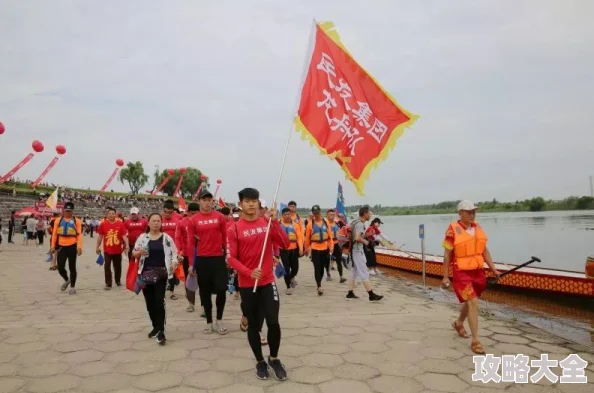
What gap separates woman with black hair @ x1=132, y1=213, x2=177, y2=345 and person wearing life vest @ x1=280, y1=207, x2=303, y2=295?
353 centimetres

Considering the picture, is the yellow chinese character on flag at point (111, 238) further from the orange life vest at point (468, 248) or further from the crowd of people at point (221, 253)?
the orange life vest at point (468, 248)

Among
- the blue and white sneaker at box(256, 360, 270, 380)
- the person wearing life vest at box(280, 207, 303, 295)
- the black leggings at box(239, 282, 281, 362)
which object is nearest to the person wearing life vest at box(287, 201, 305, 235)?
the person wearing life vest at box(280, 207, 303, 295)

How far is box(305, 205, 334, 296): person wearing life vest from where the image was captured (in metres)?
8.30

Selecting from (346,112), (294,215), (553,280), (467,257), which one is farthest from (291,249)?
(553,280)

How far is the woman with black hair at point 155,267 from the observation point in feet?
15.7

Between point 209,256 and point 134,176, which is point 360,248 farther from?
point 134,176

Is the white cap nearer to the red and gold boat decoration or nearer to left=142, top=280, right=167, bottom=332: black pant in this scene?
left=142, top=280, right=167, bottom=332: black pant

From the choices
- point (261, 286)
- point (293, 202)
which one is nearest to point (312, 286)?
point (293, 202)

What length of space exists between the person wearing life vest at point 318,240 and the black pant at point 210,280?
3.19m

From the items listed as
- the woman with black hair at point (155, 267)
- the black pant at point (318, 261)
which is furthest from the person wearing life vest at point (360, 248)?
the woman with black hair at point (155, 267)

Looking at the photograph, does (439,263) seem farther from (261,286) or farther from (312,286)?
(261,286)

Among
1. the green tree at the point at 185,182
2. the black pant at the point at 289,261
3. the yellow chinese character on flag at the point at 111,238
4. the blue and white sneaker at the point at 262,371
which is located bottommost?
the blue and white sneaker at the point at 262,371

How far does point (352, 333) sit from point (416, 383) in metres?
1.66

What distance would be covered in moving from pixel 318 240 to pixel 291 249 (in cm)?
61
